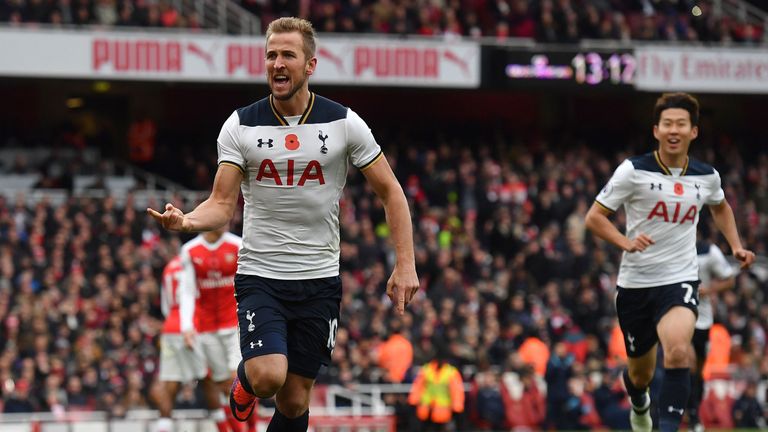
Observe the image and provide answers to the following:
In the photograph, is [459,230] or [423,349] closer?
[423,349]

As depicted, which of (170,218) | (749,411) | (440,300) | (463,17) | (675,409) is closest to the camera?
(170,218)

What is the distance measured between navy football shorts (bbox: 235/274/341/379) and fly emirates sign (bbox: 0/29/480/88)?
68.2 ft

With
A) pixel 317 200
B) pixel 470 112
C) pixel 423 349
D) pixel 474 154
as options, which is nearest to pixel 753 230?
pixel 474 154

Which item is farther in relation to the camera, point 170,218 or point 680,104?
point 680,104

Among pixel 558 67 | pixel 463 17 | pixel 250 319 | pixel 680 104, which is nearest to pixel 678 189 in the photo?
pixel 680 104

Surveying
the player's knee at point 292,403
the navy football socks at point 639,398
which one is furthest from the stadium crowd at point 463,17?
the player's knee at point 292,403

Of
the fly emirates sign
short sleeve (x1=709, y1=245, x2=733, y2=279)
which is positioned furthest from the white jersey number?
the fly emirates sign

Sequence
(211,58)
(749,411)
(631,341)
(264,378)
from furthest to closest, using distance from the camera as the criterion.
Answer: (211,58), (749,411), (631,341), (264,378)

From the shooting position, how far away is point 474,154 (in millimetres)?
33125

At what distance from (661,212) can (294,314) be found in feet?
12.2

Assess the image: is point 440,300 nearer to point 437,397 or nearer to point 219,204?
point 437,397

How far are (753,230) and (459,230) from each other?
21.8 feet

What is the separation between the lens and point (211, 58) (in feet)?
96.5

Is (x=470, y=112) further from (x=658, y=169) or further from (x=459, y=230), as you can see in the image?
(x=658, y=169)
